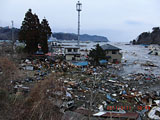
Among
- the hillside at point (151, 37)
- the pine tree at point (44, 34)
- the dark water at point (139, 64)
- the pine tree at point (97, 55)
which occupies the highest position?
the hillside at point (151, 37)

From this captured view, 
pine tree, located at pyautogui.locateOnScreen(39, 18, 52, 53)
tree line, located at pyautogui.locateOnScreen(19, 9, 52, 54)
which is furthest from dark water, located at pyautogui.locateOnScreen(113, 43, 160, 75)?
tree line, located at pyautogui.locateOnScreen(19, 9, 52, 54)

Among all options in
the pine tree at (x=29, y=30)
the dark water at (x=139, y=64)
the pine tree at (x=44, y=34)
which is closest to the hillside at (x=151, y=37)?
the dark water at (x=139, y=64)

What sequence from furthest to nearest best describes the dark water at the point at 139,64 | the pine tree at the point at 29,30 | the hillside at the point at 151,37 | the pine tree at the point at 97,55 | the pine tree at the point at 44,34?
the hillside at the point at 151,37
the pine tree at the point at 44,34
the pine tree at the point at 29,30
the pine tree at the point at 97,55
the dark water at the point at 139,64

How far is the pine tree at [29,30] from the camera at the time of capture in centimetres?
1891

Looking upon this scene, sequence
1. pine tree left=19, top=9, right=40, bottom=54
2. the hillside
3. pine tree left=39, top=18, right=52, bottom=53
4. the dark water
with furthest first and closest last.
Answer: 1. the hillside
2. pine tree left=39, top=18, right=52, bottom=53
3. pine tree left=19, top=9, right=40, bottom=54
4. the dark water

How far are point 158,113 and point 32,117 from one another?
17.7ft

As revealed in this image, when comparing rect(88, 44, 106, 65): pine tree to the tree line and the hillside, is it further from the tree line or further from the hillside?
the hillside

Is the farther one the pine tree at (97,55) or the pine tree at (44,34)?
the pine tree at (44,34)

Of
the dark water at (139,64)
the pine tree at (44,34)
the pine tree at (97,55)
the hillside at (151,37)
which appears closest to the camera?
the dark water at (139,64)

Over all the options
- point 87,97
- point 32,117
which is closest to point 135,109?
point 87,97

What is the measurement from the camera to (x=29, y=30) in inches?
750

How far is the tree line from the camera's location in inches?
746

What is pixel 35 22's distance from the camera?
19.4m

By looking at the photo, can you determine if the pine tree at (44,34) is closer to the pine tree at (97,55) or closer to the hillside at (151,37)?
the pine tree at (97,55)
